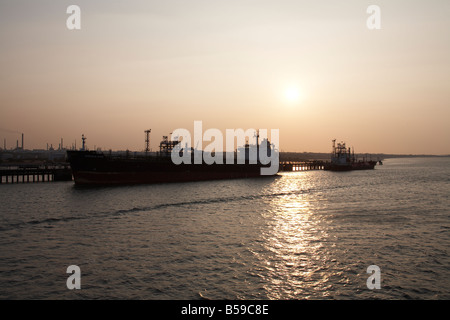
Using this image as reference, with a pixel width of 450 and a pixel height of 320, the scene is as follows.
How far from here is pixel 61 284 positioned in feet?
43.2

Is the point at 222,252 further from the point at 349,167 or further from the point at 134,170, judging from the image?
the point at 349,167

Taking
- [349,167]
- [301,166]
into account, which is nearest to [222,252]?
[349,167]

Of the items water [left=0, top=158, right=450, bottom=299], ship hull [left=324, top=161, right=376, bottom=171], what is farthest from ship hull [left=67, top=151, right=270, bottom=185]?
ship hull [left=324, top=161, right=376, bottom=171]

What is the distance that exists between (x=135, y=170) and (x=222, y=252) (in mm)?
42988

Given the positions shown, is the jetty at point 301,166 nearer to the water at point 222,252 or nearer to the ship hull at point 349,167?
the ship hull at point 349,167

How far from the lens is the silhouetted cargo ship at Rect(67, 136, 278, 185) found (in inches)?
2062

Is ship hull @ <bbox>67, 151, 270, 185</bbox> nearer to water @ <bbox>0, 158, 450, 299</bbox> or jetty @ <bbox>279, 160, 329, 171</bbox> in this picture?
water @ <bbox>0, 158, 450, 299</bbox>

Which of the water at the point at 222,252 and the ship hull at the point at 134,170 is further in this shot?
the ship hull at the point at 134,170

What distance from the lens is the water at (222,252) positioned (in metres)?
12.8

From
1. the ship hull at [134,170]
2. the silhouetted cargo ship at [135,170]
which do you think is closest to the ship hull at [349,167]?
the silhouetted cargo ship at [135,170]

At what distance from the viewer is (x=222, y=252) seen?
17.6m

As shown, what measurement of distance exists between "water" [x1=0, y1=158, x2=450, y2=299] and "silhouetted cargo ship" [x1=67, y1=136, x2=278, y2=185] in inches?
794

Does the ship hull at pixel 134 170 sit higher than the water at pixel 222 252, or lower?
higher
